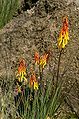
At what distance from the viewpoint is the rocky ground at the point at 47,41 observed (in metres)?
3.29

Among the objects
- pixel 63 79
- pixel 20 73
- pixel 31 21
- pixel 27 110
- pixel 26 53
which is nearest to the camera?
pixel 20 73

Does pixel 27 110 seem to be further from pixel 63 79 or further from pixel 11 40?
pixel 11 40

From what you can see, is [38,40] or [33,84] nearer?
[33,84]

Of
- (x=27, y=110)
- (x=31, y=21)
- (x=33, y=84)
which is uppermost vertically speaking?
(x=31, y=21)

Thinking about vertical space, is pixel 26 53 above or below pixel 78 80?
above

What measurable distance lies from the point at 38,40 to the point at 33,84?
740 millimetres

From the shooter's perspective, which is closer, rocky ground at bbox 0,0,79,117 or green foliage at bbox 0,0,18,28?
rocky ground at bbox 0,0,79,117

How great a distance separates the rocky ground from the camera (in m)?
3.29

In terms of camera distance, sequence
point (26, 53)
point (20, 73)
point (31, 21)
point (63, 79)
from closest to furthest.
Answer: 1. point (20, 73)
2. point (63, 79)
3. point (26, 53)
4. point (31, 21)

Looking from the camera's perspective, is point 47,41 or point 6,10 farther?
point 6,10

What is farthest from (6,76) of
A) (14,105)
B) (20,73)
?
(20,73)

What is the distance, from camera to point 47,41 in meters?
3.49

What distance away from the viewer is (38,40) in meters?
3.55

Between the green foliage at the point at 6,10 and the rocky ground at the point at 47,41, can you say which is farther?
the green foliage at the point at 6,10
